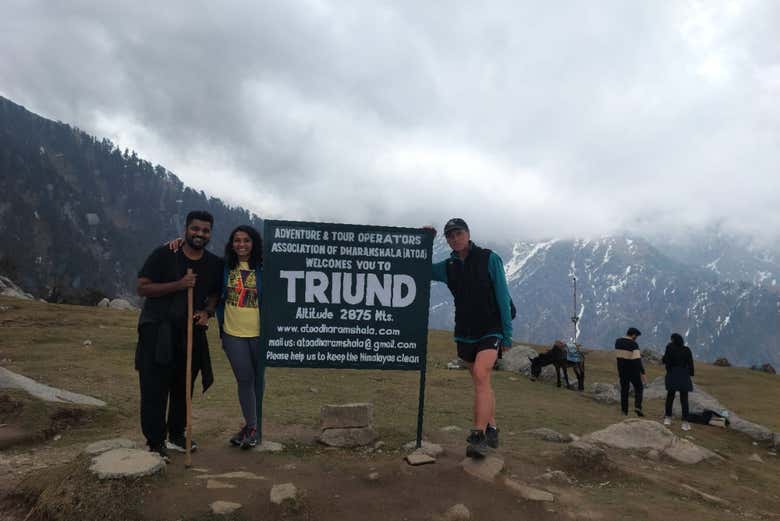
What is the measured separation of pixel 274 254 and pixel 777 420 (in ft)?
72.0

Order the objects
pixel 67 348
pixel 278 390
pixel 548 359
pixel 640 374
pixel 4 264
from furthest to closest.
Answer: pixel 4 264
pixel 548 359
pixel 67 348
pixel 640 374
pixel 278 390

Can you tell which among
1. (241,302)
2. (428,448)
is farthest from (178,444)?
(428,448)

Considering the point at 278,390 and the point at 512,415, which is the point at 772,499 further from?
the point at 278,390

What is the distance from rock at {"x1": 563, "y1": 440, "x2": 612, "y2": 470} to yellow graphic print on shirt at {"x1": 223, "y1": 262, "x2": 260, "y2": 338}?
472cm

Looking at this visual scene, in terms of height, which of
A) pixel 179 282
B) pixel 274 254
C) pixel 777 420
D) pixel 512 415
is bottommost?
pixel 777 420

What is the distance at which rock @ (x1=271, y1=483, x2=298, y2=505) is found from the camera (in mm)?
5305

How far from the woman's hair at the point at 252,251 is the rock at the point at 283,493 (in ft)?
9.34

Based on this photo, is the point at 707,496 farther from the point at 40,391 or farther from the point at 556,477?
the point at 40,391

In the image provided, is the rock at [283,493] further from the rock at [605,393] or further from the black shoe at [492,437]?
the rock at [605,393]

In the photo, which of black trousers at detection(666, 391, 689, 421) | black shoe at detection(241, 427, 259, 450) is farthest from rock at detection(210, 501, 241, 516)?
black trousers at detection(666, 391, 689, 421)

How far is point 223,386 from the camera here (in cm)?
1383

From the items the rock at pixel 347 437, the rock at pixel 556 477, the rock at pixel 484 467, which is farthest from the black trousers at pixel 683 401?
the rock at pixel 347 437

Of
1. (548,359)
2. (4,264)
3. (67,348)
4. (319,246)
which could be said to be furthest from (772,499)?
(4,264)

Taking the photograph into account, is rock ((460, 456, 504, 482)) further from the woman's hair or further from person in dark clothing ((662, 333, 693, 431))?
person in dark clothing ((662, 333, 693, 431))
